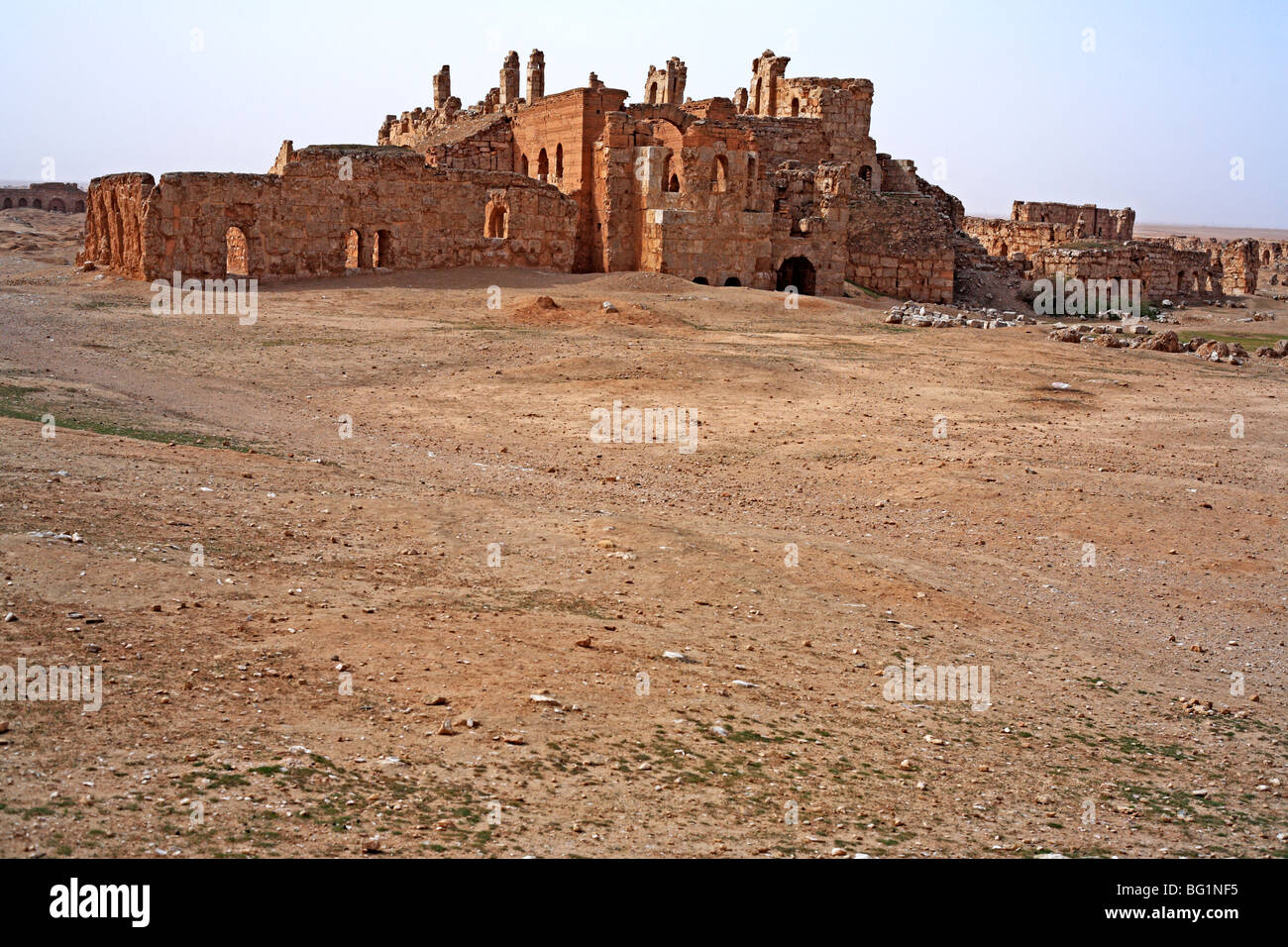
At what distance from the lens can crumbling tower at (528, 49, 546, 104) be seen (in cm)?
4103

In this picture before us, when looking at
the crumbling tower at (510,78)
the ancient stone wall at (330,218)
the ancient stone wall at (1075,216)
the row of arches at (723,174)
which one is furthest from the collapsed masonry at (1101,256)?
the crumbling tower at (510,78)

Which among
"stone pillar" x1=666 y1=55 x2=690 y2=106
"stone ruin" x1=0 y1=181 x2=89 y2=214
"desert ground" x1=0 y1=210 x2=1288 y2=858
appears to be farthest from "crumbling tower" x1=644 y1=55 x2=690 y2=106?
"stone ruin" x1=0 y1=181 x2=89 y2=214

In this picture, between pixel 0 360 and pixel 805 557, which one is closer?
pixel 805 557

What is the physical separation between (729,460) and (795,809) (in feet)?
28.2

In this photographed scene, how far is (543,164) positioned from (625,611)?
31.4m

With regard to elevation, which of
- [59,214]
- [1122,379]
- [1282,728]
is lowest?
[1282,728]

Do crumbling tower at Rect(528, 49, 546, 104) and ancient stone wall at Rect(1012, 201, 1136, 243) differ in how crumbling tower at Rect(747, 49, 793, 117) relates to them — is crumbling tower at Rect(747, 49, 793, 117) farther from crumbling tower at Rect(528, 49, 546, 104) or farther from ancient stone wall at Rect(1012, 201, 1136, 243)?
ancient stone wall at Rect(1012, 201, 1136, 243)

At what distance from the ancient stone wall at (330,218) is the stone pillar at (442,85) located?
66.9 ft

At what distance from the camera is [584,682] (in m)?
6.83

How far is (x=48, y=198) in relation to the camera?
219 ft

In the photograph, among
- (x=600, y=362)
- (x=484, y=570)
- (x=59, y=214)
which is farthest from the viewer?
(x=59, y=214)

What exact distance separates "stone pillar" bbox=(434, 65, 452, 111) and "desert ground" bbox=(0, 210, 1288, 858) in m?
33.8

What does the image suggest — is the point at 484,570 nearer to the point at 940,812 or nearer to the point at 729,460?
the point at 940,812
